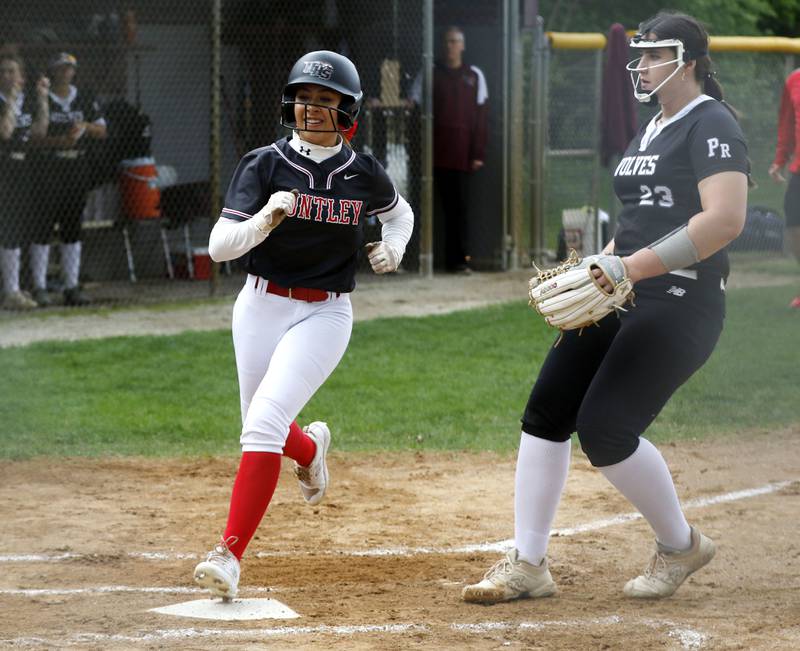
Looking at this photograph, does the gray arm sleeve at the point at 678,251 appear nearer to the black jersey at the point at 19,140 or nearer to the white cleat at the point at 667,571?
the white cleat at the point at 667,571

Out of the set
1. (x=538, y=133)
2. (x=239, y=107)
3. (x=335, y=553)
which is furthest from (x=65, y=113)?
(x=335, y=553)

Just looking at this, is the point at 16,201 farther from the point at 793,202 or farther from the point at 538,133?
the point at 793,202

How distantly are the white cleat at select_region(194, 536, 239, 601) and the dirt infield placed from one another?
138 mm

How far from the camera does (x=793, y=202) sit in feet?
34.5

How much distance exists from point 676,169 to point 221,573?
1.92 metres

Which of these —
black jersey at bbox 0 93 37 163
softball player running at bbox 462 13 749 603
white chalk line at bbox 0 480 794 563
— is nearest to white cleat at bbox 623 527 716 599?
softball player running at bbox 462 13 749 603

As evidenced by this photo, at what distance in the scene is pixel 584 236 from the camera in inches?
535

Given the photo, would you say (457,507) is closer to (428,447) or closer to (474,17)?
(428,447)

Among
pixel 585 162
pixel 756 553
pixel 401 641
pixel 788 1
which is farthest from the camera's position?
pixel 788 1

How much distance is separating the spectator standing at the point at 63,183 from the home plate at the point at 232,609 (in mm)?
7169

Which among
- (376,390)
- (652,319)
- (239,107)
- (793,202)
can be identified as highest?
(239,107)

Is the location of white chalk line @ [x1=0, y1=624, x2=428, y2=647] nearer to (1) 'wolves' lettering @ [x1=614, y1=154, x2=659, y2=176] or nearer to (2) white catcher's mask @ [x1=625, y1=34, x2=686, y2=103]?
(1) 'wolves' lettering @ [x1=614, y1=154, x2=659, y2=176]

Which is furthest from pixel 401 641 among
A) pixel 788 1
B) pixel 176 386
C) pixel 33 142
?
pixel 788 1

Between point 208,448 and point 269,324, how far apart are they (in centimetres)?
270
